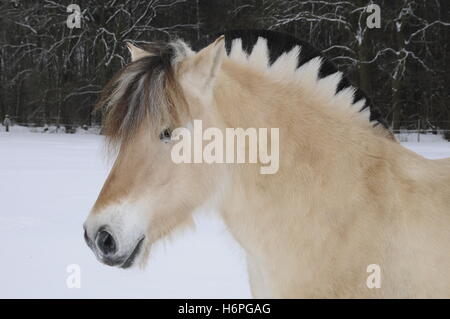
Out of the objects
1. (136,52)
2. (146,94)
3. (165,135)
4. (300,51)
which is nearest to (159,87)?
(146,94)

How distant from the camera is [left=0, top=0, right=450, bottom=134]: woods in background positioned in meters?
18.2

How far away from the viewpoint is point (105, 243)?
1.86 m

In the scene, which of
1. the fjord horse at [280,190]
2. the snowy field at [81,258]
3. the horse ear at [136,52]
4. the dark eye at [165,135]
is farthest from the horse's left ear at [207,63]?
the snowy field at [81,258]

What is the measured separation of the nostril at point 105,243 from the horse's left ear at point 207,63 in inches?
29.1

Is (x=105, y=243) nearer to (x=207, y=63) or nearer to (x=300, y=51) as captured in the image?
(x=207, y=63)

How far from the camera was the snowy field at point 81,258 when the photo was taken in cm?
388

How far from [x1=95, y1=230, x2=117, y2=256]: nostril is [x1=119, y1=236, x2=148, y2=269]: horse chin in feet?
0.28

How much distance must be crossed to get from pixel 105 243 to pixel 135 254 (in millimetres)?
142

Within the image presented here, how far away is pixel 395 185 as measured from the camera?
1983 millimetres

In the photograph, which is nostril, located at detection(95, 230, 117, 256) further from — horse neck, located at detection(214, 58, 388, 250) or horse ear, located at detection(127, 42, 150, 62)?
horse ear, located at detection(127, 42, 150, 62)

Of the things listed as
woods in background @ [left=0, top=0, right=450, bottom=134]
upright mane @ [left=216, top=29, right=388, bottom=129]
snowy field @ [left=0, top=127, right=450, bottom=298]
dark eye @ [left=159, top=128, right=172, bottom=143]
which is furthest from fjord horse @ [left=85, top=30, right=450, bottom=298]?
woods in background @ [left=0, top=0, right=450, bottom=134]

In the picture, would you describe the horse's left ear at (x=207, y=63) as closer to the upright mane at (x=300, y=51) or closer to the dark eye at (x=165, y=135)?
the dark eye at (x=165, y=135)

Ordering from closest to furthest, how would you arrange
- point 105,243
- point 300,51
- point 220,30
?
point 105,243 < point 300,51 < point 220,30

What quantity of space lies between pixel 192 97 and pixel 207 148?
0.76 ft
